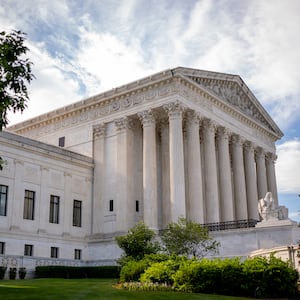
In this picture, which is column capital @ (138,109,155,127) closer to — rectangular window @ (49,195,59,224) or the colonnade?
the colonnade

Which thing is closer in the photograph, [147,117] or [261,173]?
[147,117]

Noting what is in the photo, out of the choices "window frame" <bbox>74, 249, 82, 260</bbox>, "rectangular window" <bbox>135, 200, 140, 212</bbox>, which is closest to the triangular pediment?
"rectangular window" <bbox>135, 200, 140, 212</bbox>

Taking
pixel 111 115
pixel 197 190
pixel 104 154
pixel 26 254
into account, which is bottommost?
pixel 26 254

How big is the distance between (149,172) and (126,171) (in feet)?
10.7

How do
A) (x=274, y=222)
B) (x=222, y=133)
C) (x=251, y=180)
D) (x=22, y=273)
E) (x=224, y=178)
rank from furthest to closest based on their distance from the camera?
(x=251, y=180) < (x=222, y=133) < (x=224, y=178) < (x=22, y=273) < (x=274, y=222)

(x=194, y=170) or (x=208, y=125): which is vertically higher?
(x=208, y=125)

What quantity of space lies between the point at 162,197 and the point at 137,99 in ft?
36.8

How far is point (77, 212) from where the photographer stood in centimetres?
5047

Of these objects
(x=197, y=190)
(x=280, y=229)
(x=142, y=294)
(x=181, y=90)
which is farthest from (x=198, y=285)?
(x=181, y=90)

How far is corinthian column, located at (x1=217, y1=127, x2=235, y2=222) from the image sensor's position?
52.0m

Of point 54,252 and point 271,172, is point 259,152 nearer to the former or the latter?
point 271,172

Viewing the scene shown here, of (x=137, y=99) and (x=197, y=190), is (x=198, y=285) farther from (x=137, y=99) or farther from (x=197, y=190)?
(x=137, y=99)

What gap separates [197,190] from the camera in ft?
157

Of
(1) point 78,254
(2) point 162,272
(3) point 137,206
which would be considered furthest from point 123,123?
(2) point 162,272
